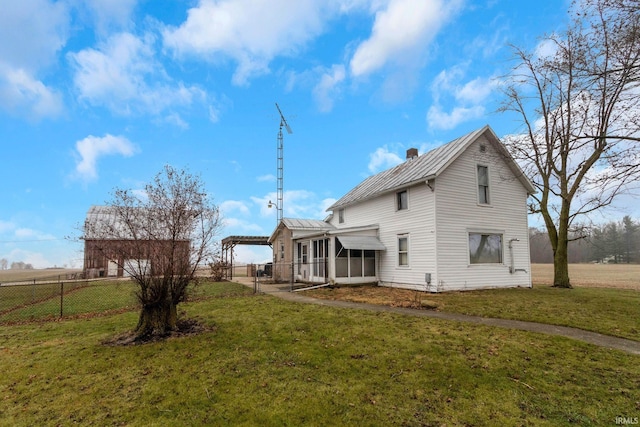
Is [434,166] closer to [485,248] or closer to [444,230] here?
[444,230]

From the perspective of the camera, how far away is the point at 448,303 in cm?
1082

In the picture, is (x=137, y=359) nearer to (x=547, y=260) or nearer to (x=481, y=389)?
(x=481, y=389)

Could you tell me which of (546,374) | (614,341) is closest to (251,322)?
(546,374)

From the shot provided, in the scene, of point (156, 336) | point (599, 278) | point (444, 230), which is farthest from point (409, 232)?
point (599, 278)

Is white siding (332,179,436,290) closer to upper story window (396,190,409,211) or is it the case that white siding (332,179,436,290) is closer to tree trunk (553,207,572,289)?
upper story window (396,190,409,211)

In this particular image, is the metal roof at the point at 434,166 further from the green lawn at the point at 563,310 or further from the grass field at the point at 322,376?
the grass field at the point at 322,376

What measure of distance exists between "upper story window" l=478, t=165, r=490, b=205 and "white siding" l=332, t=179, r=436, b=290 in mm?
3337

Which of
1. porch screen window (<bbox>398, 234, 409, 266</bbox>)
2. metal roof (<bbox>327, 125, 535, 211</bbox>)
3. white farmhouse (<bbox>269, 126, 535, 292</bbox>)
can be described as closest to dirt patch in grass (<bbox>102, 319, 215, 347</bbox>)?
white farmhouse (<bbox>269, 126, 535, 292</bbox>)

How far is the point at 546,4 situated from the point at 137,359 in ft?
50.9

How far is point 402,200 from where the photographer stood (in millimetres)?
16453

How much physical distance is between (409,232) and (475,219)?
3.22 m

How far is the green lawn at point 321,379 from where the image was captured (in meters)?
3.85

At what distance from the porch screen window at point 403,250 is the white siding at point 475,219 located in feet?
6.30

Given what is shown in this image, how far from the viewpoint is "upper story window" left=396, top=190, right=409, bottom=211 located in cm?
1611
